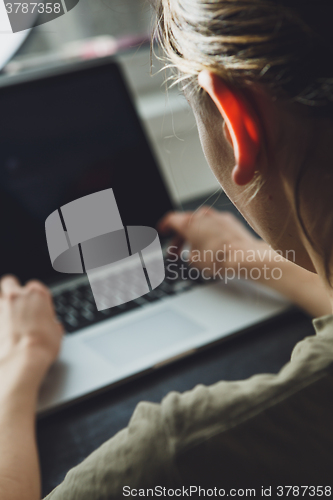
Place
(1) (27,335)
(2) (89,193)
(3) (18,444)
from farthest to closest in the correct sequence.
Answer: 1. (2) (89,193)
2. (1) (27,335)
3. (3) (18,444)

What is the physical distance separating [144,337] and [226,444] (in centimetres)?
35

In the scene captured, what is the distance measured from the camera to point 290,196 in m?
0.32

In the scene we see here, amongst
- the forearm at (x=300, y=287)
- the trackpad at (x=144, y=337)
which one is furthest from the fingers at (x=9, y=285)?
the forearm at (x=300, y=287)

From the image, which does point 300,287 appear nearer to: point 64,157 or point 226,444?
point 226,444

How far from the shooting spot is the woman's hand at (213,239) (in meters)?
A: 0.74

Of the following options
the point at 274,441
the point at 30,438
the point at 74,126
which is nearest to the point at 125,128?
the point at 74,126

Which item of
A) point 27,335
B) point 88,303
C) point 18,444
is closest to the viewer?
point 18,444

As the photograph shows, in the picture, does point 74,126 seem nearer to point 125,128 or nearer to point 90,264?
point 125,128

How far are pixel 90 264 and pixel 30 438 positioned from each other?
0.36 metres

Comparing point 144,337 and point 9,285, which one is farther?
point 9,285

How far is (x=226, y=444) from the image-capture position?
0.26 m

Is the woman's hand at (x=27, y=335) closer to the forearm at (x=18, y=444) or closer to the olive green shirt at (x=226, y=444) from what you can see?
the forearm at (x=18, y=444)

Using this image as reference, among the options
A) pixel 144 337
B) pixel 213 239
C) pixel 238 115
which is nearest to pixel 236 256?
pixel 213 239

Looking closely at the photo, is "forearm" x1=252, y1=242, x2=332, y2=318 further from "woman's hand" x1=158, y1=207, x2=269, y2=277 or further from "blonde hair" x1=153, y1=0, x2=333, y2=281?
"blonde hair" x1=153, y1=0, x2=333, y2=281
